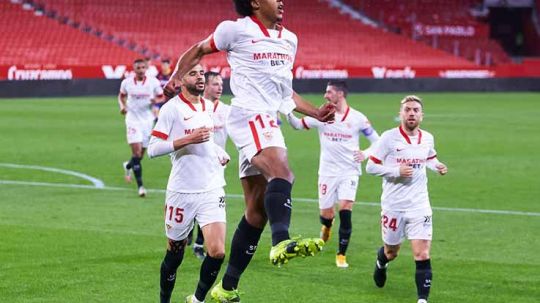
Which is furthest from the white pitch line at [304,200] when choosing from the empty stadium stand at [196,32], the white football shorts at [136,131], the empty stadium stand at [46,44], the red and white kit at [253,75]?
the empty stadium stand at [196,32]

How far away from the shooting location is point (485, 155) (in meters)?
25.4

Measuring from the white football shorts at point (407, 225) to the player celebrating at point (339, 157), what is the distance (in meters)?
2.34

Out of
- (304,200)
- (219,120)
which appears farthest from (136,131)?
(219,120)

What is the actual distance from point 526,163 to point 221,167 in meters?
15.2

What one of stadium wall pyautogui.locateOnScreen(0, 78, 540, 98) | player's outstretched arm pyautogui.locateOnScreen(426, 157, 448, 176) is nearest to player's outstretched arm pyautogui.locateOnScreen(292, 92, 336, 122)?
player's outstretched arm pyautogui.locateOnScreen(426, 157, 448, 176)

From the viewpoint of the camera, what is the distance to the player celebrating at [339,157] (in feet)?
42.4

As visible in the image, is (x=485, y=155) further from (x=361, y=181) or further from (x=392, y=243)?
(x=392, y=243)

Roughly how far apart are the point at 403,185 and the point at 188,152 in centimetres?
226

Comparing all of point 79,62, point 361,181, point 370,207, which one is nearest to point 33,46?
point 79,62

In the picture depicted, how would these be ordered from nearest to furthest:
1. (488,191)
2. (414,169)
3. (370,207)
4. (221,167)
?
(221,167), (414,169), (370,207), (488,191)

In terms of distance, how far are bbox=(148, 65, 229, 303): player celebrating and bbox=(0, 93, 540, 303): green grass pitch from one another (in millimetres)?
1086

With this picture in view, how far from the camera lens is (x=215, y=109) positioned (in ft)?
40.5

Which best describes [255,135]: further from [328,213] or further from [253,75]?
[328,213]

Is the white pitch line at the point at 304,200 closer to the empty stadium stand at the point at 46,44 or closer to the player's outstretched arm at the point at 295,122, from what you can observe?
the player's outstretched arm at the point at 295,122
